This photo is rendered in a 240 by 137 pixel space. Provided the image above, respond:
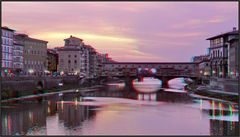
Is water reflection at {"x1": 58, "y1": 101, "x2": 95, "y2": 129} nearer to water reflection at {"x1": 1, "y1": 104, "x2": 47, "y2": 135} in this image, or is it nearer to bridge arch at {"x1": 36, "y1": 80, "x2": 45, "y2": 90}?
water reflection at {"x1": 1, "y1": 104, "x2": 47, "y2": 135}

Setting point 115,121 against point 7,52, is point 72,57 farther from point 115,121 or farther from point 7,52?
point 115,121

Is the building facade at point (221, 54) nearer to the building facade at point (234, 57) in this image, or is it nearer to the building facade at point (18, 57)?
the building facade at point (234, 57)

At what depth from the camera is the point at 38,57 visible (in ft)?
365

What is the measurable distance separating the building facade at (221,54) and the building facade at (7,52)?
5601 centimetres

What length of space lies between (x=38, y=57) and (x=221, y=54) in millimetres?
55466

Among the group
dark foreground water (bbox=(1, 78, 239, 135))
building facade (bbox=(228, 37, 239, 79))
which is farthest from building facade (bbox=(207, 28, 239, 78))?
dark foreground water (bbox=(1, 78, 239, 135))

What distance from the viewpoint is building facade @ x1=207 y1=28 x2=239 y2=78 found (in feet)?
324

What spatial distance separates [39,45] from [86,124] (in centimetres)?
7554

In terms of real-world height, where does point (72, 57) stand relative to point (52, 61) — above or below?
above

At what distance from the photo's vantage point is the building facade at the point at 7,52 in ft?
279

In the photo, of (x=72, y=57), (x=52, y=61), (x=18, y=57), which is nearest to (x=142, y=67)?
(x=72, y=57)

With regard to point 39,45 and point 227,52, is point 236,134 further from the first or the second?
point 39,45

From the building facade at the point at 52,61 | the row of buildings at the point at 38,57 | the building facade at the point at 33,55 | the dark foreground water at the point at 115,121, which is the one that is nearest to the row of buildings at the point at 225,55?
the dark foreground water at the point at 115,121

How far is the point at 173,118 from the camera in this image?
1764 inches
